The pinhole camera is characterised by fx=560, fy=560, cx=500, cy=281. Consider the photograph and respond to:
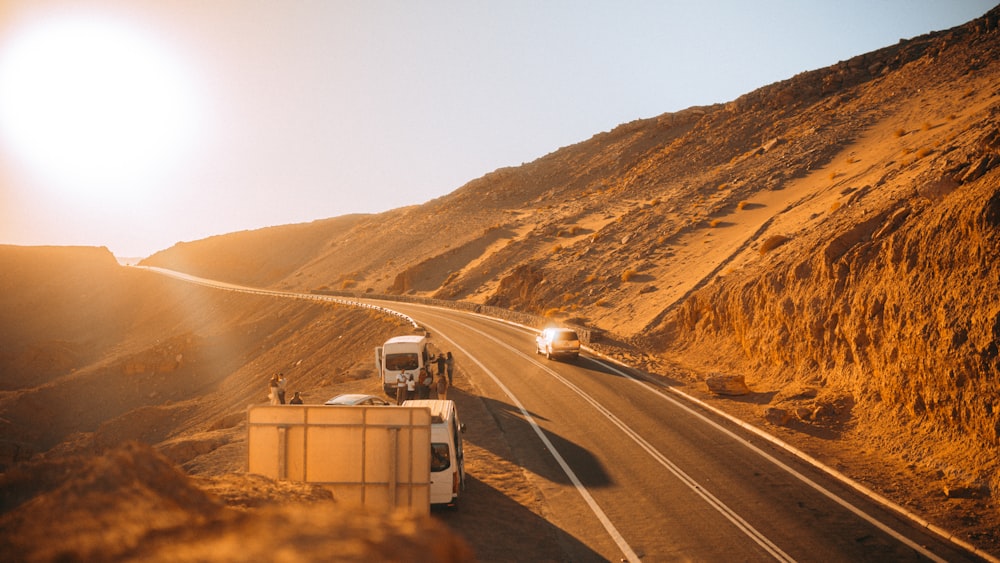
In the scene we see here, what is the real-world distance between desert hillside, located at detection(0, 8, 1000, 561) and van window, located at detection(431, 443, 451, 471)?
1.31 meters

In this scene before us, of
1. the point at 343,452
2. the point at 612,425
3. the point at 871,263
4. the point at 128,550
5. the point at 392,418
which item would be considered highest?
the point at 871,263

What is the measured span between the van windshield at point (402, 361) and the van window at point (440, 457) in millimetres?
9684

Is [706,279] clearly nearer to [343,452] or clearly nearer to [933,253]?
[933,253]

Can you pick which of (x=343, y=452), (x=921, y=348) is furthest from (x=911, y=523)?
(x=343, y=452)

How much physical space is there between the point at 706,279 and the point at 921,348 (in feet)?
75.7

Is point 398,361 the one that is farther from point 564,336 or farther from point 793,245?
point 793,245

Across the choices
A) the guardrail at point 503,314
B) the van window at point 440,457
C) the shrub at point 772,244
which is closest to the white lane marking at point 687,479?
the van window at point 440,457

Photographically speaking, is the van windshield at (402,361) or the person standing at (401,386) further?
the van windshield at (402,361)

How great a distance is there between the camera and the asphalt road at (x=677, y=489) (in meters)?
10.3

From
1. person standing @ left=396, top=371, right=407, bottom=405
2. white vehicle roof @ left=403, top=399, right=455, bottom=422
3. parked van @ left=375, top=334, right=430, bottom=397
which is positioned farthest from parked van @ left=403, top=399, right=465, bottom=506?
parked van @ left=375, top=334, right=430, bottom=397

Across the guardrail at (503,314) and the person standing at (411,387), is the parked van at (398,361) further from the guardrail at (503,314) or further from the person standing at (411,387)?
the guardrail at (503,314)

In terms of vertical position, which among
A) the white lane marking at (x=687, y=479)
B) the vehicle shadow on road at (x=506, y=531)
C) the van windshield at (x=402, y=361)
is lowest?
the vehicle shadow on road at (x=506, y=531)

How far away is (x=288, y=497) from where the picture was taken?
7.30 meters

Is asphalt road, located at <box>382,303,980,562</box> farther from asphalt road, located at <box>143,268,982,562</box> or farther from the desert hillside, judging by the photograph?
the desert hillside
